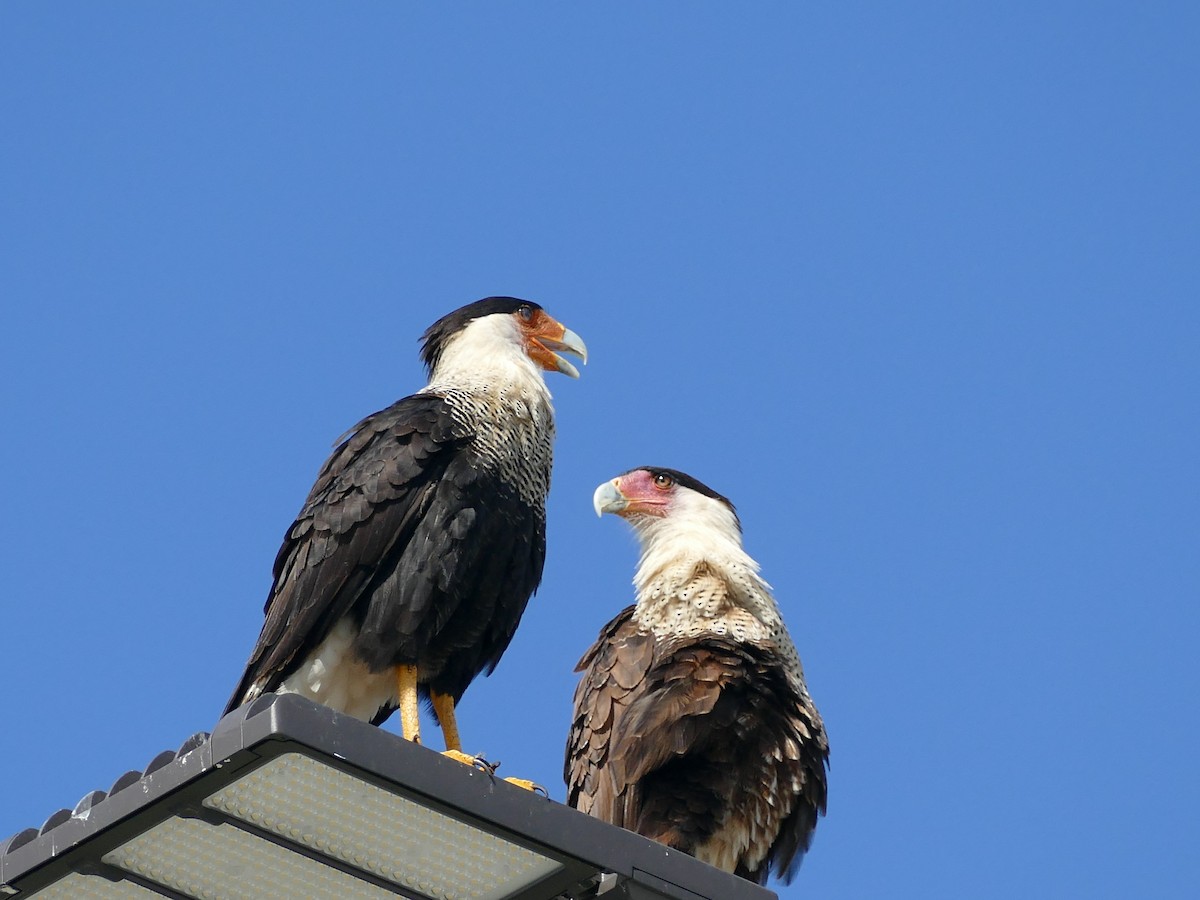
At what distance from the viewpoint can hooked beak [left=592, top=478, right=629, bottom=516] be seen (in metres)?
10.7

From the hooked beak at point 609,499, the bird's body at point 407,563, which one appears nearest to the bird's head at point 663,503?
the hooked beak at point 609,499

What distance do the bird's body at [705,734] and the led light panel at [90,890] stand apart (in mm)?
4152

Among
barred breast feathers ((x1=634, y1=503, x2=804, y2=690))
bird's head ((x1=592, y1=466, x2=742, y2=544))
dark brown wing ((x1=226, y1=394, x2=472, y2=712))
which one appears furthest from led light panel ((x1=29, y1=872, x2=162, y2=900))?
bird's head ((x1=592, y1=466, x2=742, y2=544))

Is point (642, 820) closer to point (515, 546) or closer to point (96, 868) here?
point (515, 546)

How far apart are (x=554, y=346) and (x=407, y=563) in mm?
2189

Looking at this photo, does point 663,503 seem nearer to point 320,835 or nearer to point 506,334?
point 506,334

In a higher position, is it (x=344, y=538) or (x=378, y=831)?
(x=344, y=538)

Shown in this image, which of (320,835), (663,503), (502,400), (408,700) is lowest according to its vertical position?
(320,835)

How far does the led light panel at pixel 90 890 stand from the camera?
459 centimetres

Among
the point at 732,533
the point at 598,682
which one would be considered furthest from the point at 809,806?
the point at 732,533

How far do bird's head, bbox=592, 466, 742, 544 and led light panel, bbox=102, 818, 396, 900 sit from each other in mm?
5818

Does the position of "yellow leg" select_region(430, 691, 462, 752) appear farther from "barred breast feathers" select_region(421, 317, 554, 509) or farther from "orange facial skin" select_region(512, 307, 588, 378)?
"orange facial skin" select_region(512, 307, 588, 378)

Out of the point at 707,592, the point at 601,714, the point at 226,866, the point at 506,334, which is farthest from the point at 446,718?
the point at 226,866

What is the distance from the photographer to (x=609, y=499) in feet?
35.4
